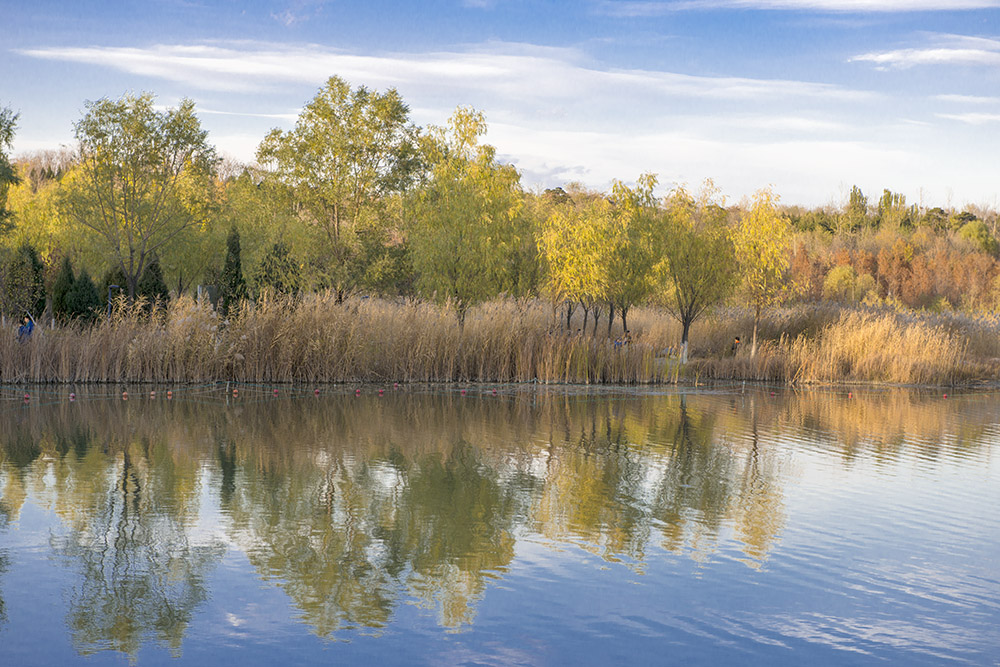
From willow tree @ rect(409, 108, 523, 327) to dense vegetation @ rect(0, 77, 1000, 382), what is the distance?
0.17 feet

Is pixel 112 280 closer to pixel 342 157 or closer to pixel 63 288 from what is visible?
pixel 63 288

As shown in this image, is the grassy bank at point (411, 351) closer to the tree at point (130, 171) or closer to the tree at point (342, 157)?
the tree at point (130, 171)

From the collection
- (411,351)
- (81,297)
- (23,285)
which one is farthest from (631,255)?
(23,285)

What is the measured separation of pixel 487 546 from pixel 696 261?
1778 cm

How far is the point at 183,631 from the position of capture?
511 cm

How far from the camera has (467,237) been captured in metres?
22.4

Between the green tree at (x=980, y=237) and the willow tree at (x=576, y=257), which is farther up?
the green tree at (x=980, y=237)

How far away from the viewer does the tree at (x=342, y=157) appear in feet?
108

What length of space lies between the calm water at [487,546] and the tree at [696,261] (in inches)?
429

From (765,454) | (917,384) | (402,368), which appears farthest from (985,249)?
(765,454)

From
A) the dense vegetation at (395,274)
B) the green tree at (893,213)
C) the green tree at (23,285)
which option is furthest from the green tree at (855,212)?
the green tree at (23,285)

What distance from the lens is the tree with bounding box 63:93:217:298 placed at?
2533 cm

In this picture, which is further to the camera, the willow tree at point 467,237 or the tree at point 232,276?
the tree at point 232,276

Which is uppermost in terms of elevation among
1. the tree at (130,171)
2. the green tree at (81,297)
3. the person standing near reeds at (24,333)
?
the tree at (130,171)
